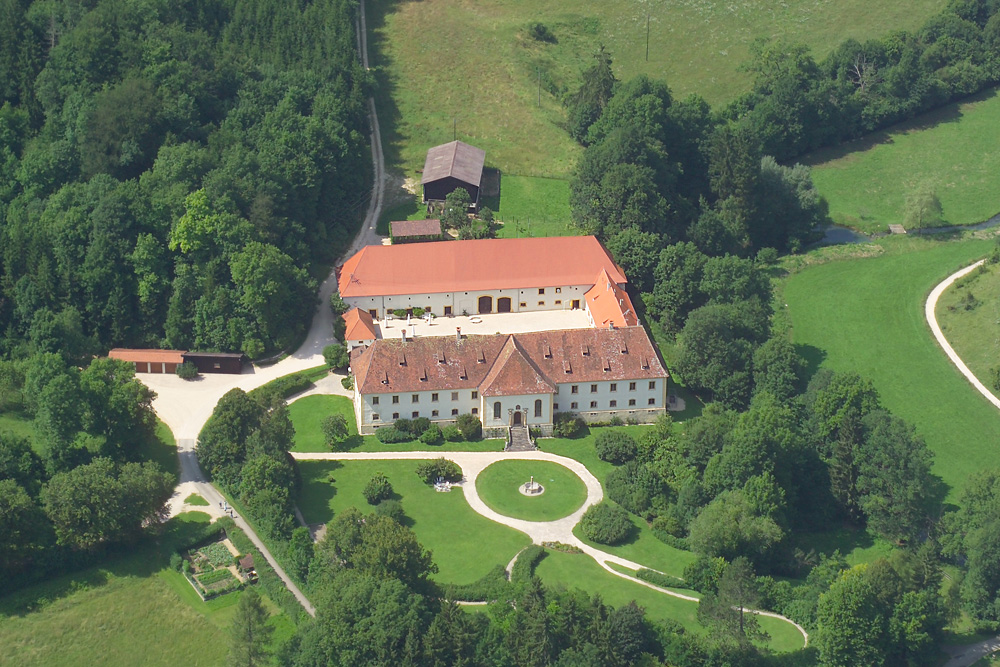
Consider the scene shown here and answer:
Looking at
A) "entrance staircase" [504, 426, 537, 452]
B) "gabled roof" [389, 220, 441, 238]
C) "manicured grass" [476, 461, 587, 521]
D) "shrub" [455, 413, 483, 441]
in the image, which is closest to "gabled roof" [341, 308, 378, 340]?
"gabled roof" [389, 220, 441, 238]

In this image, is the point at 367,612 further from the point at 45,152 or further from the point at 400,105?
the point at 400,105

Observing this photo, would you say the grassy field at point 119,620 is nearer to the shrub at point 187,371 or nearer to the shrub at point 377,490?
the shrub at point 377,490

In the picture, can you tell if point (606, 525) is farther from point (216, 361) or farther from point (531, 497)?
point (216, 361)

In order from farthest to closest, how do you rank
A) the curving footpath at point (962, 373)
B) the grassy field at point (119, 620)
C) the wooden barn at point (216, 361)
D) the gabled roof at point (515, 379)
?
the wooden barn at point (216, 361), the gabled roof at point (515, 379), the curving footpath at point (962, 373), the grassy field at point (119, 620)

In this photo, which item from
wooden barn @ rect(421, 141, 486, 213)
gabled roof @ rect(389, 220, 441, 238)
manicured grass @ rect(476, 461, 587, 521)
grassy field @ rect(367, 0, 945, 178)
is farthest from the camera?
grassy field @ rect(367, 0, 945, 178)

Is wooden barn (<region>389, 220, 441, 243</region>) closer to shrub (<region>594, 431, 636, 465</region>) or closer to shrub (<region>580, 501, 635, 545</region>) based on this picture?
shrub (<region>594, 431, 636, 465</region>)

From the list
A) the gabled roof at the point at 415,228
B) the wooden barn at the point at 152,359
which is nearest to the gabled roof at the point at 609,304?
the gabled roof at the point at 415,228

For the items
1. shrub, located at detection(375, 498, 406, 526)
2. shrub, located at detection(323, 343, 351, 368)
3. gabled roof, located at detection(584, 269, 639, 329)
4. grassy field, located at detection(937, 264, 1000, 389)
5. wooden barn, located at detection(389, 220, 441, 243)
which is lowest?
shrub, located at detection(375, 498, 406, 526)
